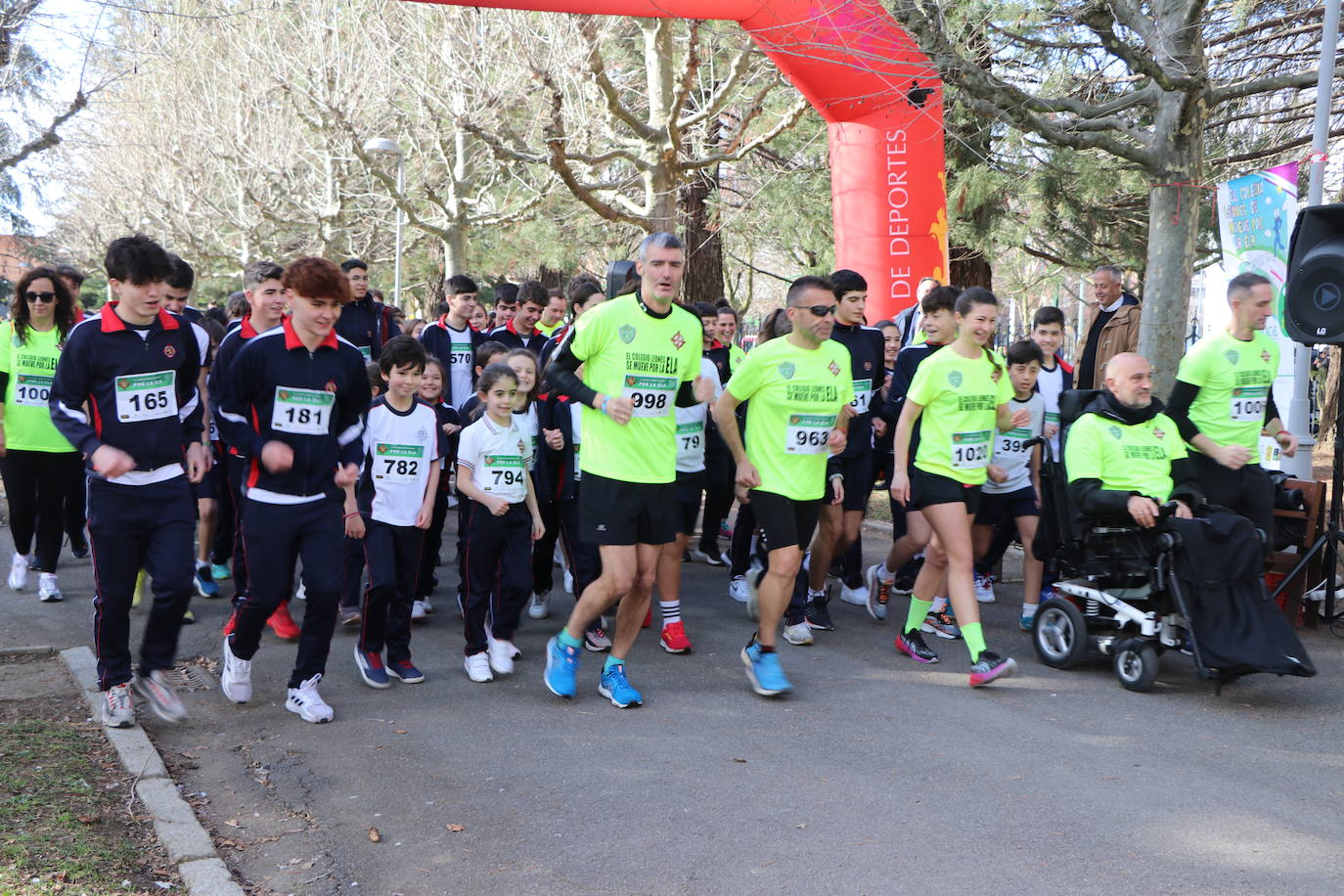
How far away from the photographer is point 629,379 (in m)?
5.66

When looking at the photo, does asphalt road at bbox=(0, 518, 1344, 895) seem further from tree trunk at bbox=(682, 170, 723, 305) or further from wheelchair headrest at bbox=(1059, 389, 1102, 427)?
tree trunk at bbox=(682, 170, 723, 305)

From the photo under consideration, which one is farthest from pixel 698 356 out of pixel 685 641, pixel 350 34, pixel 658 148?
pixel 350 34

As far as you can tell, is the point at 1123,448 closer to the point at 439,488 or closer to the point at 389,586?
the point at 389,586

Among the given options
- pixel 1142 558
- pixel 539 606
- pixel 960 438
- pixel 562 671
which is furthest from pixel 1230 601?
pixel 539 606

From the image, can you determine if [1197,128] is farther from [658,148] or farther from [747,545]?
[658,148]

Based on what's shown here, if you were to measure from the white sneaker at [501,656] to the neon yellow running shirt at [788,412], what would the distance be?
5.27 ft

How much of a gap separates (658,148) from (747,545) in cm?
803

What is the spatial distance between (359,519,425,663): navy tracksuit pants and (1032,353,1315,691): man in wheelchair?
3380mm

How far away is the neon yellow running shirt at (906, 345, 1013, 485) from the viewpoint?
634 centimetres

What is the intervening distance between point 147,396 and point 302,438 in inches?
27.2

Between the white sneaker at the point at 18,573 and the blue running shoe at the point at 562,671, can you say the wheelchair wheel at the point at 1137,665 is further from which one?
the white sneaker at the point at 18,573

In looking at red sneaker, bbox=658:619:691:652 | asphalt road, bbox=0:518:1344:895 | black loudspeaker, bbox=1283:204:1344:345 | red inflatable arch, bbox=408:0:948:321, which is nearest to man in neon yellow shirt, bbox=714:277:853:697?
asphalt road, bbox=0:518:1344:895

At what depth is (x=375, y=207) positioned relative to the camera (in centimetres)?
3441

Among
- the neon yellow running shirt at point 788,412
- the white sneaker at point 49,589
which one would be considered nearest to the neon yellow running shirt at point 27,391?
the white sneaker at point 49,589
